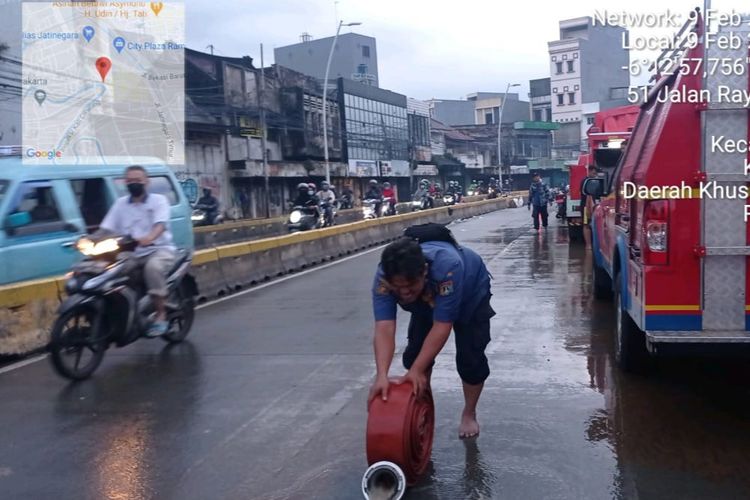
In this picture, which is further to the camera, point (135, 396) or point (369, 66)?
point (369, 66)

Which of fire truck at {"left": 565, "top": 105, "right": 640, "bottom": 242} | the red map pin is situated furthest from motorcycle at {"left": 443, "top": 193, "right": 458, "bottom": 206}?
fire truck at {"left": 565, "top": 105, "right": 640, "bottom": 242}

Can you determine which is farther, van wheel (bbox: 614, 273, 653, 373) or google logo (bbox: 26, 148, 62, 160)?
google logo (bbox: 26, 148, 62, 160)

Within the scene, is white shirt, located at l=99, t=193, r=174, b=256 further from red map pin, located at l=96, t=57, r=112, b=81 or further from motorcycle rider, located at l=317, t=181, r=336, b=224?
red map pin, located at l=96, t=57, r=112, b=81

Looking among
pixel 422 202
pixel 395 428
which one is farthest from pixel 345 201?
pixel 395 428

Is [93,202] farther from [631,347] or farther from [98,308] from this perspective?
[631,347]

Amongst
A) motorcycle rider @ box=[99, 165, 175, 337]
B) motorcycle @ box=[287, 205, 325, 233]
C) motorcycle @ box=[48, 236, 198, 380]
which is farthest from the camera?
motorcycle @ box=[287, 205, 325, 233]

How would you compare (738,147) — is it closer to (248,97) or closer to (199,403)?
(199,403)

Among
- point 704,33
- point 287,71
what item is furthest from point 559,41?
point 704,33

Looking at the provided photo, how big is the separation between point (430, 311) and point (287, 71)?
4791 cm

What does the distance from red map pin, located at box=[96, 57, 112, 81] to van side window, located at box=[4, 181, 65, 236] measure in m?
27.7

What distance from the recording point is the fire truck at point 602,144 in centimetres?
826

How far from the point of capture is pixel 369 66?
8050 cm

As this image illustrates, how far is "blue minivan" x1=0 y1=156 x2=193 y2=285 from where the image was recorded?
828cm

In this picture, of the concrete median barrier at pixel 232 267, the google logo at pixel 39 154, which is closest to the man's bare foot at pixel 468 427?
the concrete median barrier at pixel 232 267
